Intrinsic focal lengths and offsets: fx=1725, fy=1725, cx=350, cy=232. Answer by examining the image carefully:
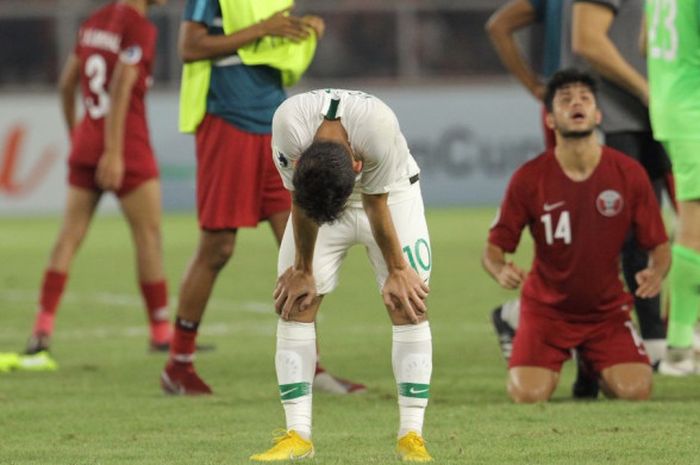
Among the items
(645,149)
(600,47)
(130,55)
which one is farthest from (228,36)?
(645,149)

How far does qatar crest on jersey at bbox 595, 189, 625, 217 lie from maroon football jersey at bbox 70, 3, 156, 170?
3101 mm

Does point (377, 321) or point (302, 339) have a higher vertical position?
point (302, 339)

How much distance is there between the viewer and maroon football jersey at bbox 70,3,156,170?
9.38 metres

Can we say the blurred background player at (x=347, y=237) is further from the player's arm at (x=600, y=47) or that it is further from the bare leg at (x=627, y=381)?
the player's arm at (x=600, y=47)

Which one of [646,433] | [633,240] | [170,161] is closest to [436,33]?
[170,161]

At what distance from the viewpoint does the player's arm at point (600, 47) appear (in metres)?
8.13

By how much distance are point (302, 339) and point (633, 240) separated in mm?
2812

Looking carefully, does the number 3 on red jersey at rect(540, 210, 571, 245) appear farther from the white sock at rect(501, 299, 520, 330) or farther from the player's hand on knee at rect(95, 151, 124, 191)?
the player's hand on knee at rect(95, 151, 124, 191)

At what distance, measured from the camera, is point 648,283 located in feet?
23.0

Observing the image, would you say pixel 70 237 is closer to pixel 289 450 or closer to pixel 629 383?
pixel 629 383

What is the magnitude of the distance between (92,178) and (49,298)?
0.72 m

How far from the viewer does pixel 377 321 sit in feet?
35.8

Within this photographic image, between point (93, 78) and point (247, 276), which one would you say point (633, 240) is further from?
point (247, 276)

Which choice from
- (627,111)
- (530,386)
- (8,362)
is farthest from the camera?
(8,362)
